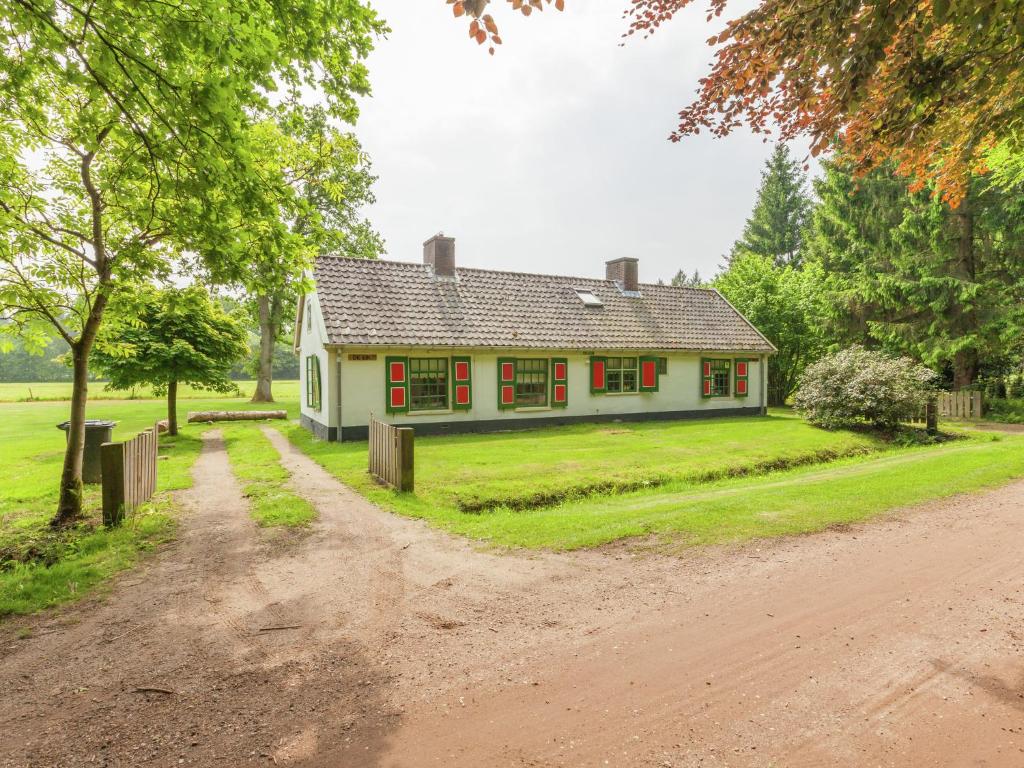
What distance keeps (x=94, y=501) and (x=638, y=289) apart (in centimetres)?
1927

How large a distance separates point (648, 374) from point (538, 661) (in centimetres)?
1652

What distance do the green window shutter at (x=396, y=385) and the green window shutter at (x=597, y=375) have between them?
654 centimetres

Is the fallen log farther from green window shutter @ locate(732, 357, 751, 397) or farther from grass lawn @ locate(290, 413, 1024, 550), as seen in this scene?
green window shutter @ locate(732, 357, 751, 397)

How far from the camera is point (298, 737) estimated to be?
2.89 meters

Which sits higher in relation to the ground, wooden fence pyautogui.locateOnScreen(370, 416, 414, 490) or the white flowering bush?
the white flowering bush

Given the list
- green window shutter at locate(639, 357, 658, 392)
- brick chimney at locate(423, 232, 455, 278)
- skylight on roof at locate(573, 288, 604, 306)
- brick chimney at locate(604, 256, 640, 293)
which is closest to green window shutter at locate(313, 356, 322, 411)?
brick chimney at locate(423, 232, 455, 278)

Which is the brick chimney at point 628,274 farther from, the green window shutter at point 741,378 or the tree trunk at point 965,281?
the tree trunk at point 965,281

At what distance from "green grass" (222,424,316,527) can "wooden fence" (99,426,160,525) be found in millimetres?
1525

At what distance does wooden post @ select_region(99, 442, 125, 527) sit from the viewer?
22.1ft

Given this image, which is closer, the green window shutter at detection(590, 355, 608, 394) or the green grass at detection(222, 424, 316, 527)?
the green grass at detection(222, 424, 316, 527)

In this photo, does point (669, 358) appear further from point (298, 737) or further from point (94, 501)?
point (298, 737)

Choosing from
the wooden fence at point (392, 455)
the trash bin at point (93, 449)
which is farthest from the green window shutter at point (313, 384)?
the wooden fence at point (392, 455)

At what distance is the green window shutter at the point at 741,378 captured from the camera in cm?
2112

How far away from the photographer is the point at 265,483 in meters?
9.59
